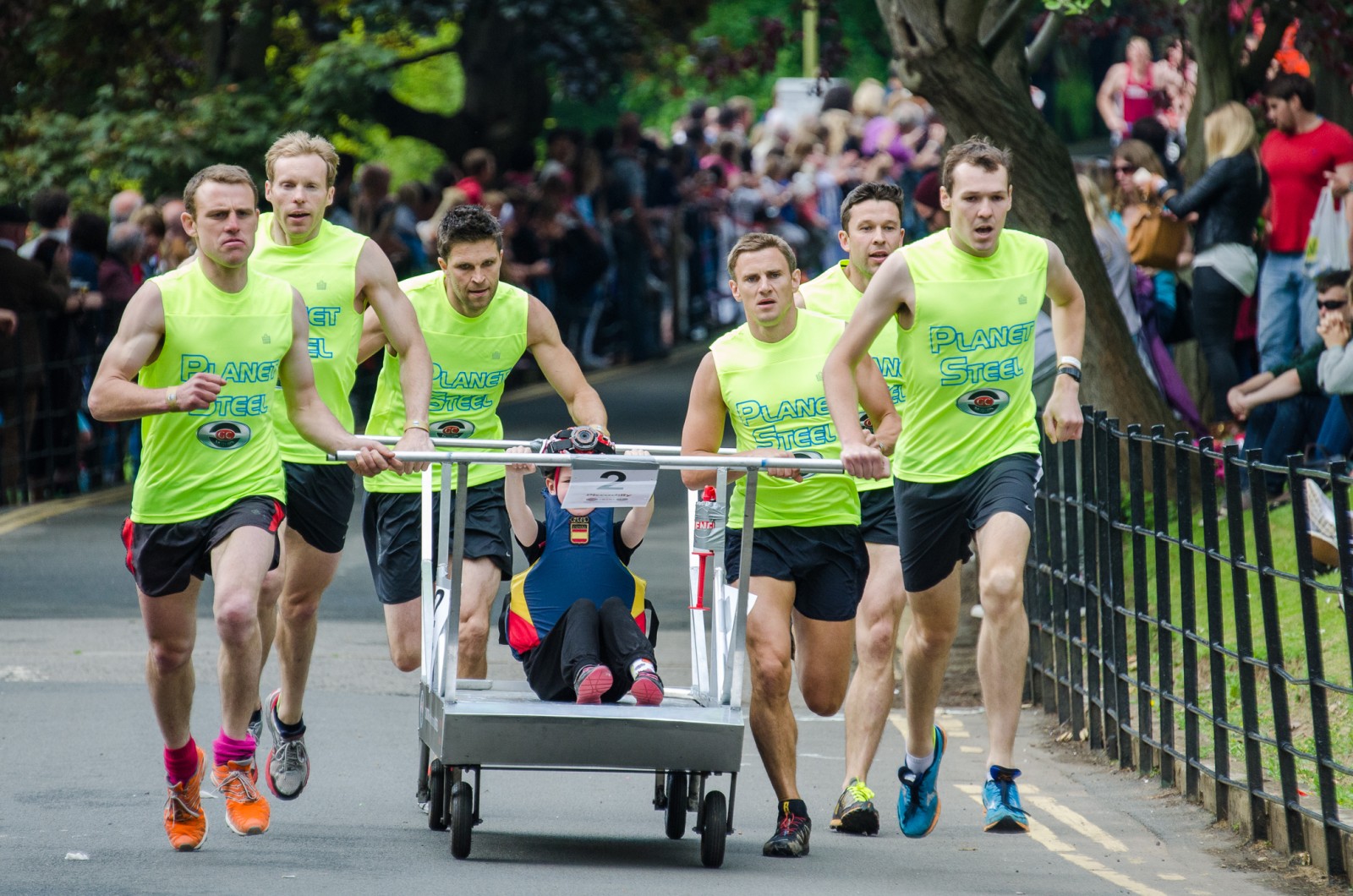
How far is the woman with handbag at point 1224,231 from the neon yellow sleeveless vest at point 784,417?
715cm

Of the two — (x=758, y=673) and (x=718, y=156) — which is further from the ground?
(x=718, y=156)

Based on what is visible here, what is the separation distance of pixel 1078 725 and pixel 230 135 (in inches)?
463

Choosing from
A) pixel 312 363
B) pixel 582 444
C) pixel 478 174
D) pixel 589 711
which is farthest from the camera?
pixel 478 174

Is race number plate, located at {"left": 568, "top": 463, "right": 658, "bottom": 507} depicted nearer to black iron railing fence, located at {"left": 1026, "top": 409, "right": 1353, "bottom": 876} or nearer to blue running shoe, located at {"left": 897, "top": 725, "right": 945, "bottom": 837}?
blue running shoe, located at {"left": 897, "top": 725, "right": 945, "bottom": 837}

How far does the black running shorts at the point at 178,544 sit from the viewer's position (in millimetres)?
7609

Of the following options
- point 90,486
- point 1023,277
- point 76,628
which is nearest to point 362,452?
point 1023,277

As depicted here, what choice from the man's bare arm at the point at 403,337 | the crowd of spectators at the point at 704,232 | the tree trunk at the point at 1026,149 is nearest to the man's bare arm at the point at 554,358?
the man's bare arm at the point at 403,337

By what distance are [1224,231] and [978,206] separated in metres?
7.21

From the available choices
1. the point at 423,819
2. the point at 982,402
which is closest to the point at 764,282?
the point at 982,402

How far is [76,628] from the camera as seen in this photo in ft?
42.4

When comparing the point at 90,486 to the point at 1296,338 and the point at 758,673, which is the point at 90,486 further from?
the point at 758,673

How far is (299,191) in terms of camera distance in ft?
29.1

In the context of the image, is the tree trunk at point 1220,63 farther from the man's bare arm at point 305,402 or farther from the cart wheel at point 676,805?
the man's bare arm at point 305,402

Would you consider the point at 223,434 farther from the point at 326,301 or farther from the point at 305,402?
the point at 326,301
